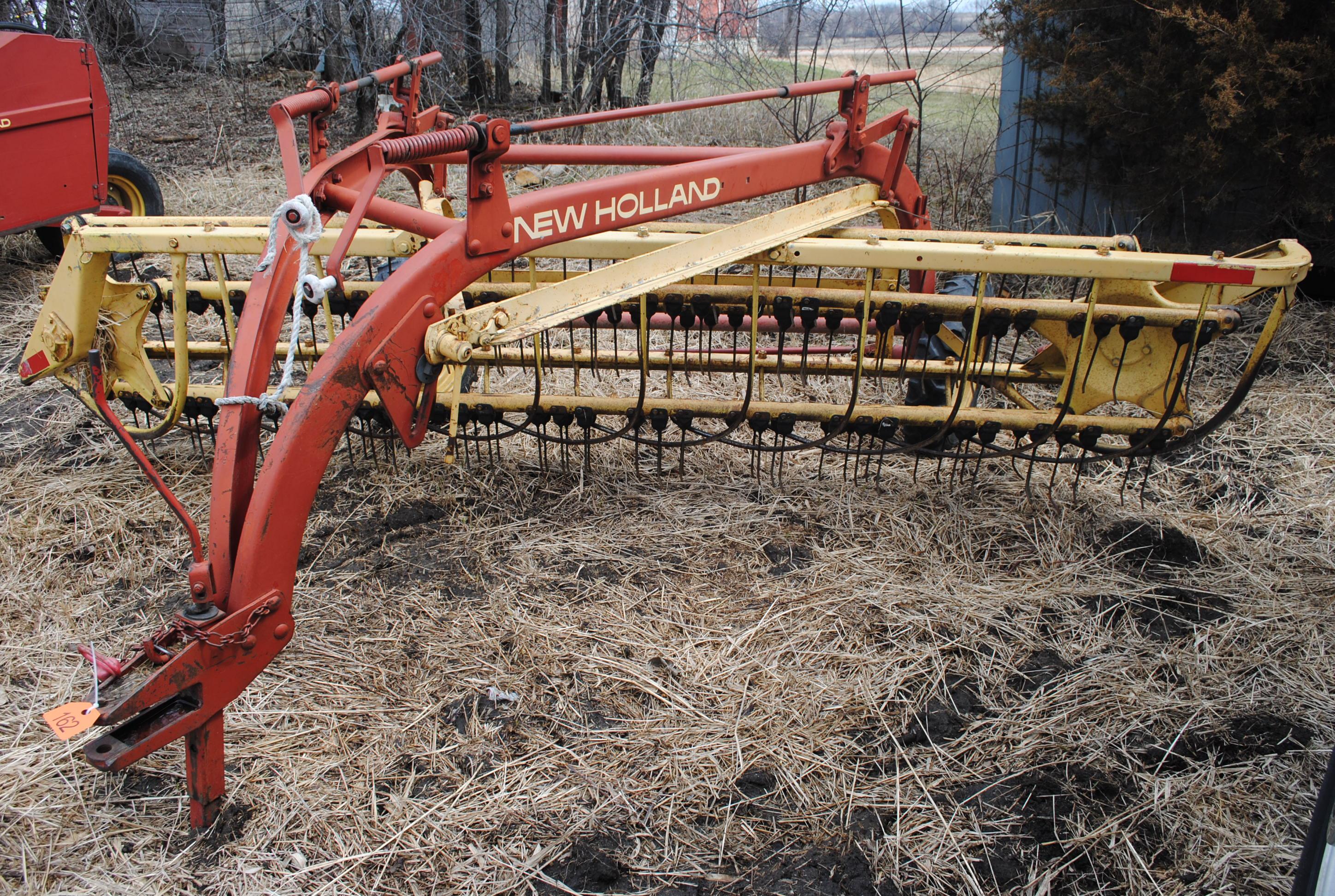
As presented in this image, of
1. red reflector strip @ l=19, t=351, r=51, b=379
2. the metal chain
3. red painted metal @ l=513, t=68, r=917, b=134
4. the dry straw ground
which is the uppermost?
red painted metal @ l=513, t=68, r=917, b=134

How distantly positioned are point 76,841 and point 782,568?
2254 mm

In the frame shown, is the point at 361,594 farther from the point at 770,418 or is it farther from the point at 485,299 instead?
the point at 770,418

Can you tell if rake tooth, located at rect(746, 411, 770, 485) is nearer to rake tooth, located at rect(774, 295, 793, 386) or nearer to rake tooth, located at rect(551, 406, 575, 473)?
rake tooth, located at rect(774, 295, 793, 386)

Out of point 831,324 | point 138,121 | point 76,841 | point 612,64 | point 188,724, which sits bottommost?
point 76,841

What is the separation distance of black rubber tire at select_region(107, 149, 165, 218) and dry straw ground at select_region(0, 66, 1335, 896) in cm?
275

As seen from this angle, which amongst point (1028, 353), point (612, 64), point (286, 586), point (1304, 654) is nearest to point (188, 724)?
point (286, 586)

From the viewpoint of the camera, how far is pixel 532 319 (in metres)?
2.48

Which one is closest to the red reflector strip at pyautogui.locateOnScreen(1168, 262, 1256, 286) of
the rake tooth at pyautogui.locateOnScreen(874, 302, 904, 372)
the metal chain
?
the rake tooth at pyautogui.locateOnScreen(874, 302, 904, 372)

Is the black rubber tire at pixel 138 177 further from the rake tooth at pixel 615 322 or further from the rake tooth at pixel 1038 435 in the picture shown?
the rake tooth at pixel 1038 435

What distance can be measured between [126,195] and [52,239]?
1.96ft

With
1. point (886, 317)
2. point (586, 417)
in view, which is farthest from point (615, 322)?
point (886, 317)

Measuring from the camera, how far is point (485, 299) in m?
3.56

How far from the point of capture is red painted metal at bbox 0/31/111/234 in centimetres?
524

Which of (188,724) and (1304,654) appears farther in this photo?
(1304,654)
